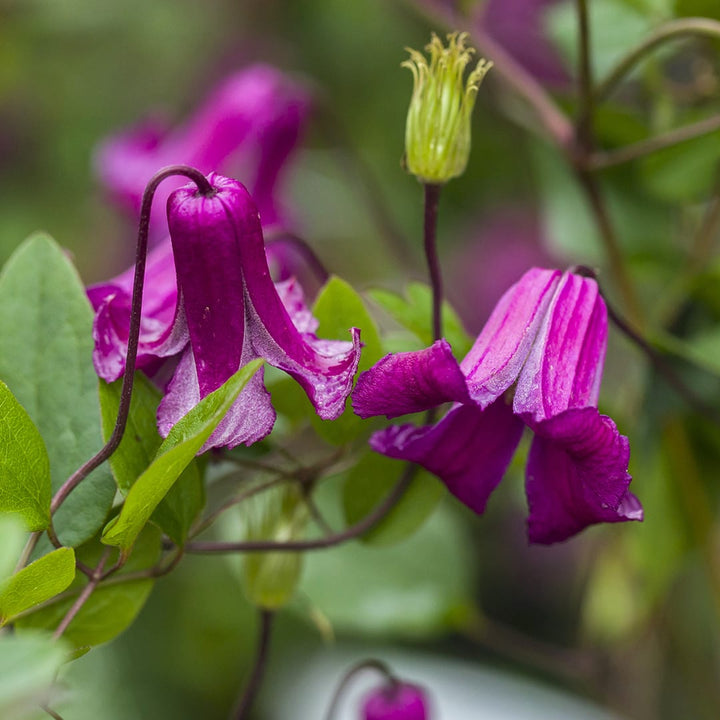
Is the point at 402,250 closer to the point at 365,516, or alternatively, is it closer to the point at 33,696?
the point at 365,516

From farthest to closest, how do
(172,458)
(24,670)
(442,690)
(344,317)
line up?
(442,690)
(344,317)
(172,458)
(24,670)

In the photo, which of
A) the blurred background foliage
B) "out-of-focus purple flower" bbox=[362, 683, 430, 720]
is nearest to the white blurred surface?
the blurred background foliage

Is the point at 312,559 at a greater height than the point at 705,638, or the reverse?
the point at 312,559

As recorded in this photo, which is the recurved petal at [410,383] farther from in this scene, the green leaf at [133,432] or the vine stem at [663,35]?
the vine stem at [663,35]

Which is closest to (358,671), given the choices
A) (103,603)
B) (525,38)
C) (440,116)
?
(103,603)

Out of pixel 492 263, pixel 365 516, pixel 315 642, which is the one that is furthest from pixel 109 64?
pixel 365 516

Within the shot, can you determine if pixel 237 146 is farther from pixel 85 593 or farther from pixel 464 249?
pixel 464 249
